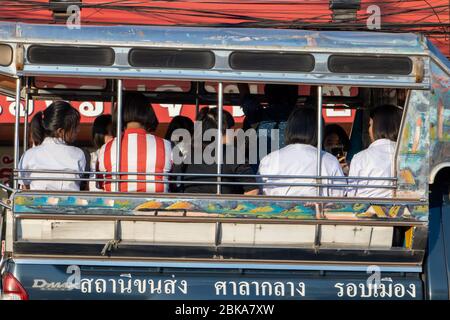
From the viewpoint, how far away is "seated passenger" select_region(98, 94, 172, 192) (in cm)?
547

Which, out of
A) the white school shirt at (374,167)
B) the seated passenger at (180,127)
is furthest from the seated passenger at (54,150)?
the white school shirt at (374,167)

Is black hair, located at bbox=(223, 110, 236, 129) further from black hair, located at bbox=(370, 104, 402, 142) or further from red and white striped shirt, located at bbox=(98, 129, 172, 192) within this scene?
black hair, located at bbox=(370, 104, 402, 142)

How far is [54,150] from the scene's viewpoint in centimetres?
561

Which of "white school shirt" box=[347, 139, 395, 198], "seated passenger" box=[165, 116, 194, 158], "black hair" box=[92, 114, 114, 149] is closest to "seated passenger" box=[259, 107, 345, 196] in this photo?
"white school shirt" box=[347, 139, 395, 198]

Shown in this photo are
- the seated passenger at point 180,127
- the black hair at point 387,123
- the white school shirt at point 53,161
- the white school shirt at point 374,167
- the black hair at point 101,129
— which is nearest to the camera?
the white school shirt at point 53,161

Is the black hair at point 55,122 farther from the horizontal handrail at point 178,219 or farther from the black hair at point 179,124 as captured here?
the black hair at point 179,124

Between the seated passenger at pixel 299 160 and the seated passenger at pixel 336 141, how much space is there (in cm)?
133

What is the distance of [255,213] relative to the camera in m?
5.18

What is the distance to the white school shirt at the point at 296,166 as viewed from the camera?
18.1ft

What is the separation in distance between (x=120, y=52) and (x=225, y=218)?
45.9 inches

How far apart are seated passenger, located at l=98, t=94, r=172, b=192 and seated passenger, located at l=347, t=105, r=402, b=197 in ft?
3.98
